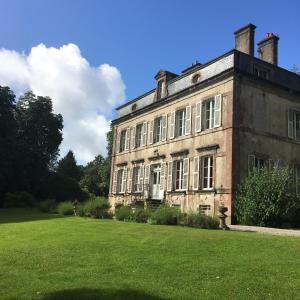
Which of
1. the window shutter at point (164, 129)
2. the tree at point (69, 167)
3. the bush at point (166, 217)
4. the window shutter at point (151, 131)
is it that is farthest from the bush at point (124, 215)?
the tree at point (69, 167)

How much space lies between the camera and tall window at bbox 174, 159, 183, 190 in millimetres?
22406

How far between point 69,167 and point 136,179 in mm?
30541

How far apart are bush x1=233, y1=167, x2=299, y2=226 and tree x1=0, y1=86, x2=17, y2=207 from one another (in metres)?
21.9

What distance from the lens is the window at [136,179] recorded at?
1041 inches

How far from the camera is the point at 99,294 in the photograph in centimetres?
600

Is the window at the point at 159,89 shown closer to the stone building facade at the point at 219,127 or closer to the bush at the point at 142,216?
the stone building facade at the point at 219,127

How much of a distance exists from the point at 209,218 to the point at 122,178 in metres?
14.2

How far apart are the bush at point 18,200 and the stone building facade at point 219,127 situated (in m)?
10.7

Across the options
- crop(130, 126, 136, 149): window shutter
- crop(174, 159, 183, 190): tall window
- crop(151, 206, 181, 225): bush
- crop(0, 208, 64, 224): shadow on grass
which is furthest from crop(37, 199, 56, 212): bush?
crop(151, 206, 181, 225): bush

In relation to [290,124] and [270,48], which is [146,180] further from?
[270,48]

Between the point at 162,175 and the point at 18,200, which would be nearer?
the point at 162,175

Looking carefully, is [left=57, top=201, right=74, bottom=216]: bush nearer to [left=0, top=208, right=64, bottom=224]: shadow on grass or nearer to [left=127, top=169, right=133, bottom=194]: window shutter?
[left=0, top=208, right=64, bottom=224]: shadow on grass

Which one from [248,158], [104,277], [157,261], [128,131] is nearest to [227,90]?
[248,158]

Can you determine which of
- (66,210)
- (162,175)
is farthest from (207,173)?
(66,210)
